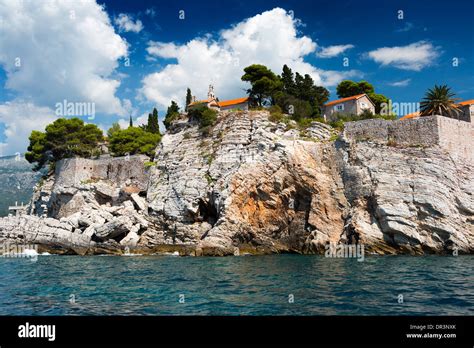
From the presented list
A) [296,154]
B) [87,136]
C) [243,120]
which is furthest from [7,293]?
[87,136]

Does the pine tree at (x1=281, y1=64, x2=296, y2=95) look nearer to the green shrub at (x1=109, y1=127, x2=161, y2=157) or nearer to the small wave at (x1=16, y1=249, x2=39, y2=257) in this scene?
the green shrub at (x1=109, y1=127, x2=161, y2=157)

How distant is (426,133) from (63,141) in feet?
112

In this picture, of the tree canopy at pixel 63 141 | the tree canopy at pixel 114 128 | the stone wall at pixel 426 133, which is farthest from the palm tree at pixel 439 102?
the tree canopy at pixel 114 128

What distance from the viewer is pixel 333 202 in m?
28.2

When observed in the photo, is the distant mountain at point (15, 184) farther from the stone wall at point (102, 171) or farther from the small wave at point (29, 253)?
the small wave at point (29, 253)

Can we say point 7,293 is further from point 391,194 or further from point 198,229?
point 391,194

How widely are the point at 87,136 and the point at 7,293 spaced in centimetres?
3301

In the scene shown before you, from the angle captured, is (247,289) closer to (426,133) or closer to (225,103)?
(426,133)

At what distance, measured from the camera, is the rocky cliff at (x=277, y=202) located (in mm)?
25562

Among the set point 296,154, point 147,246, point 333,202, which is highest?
point 296,154

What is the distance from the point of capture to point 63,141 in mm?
43156

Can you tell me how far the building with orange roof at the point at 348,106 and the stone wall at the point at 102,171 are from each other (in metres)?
17.9

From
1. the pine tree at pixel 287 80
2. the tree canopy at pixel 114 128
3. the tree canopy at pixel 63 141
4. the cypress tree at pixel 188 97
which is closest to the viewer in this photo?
the pine tree at pixel 287 80

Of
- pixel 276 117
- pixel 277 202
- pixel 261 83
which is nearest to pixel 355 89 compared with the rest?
pixel 261 83
